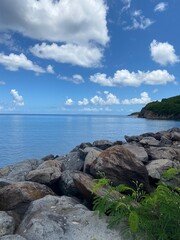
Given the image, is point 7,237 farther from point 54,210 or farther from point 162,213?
point 162,213

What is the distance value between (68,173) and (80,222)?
552cm

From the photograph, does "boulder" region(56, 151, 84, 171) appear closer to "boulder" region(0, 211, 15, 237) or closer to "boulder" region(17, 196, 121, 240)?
"boulder" region(17, 196, 121, 240)

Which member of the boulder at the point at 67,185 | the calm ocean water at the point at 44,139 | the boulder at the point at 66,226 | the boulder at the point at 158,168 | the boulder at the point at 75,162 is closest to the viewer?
the boulder at the point at 66,226

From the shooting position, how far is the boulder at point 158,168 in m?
12.9

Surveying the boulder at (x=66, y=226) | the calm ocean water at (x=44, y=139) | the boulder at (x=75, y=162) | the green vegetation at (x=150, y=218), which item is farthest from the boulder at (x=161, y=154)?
the calm ocean water at (x=44, y=139)

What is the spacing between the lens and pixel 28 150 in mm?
43750

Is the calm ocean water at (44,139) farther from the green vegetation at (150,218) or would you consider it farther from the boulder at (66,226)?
the green vegetation at (150,218)

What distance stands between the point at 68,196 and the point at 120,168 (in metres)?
2.06

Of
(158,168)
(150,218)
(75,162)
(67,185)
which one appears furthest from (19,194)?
(158,168)

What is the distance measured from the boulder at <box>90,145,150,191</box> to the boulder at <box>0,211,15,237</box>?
13.9 ft

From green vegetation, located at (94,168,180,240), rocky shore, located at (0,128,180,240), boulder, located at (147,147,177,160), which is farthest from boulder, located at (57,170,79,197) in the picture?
boulder, located at (147,147,177,160)

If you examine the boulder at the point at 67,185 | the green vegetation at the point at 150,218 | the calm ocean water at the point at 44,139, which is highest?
the green vegetation at the point at 150,218

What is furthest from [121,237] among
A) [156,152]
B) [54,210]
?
[156,152]

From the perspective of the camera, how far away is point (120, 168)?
1079 cm
